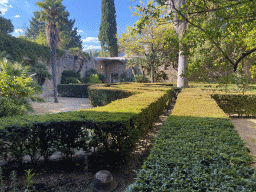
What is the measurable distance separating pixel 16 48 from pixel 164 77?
15274 millimetres


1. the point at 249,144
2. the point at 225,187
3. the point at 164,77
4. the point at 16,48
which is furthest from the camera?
the point at 164,77

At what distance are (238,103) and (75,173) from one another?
289 inches

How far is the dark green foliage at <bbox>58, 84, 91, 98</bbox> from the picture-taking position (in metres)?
15.5

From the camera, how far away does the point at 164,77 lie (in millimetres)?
20406

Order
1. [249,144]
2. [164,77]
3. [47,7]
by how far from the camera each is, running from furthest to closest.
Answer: [164,77] < [47,7] < [249,144]

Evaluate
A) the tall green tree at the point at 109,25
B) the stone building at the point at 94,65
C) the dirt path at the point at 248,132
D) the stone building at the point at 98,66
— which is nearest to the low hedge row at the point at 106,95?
the dirt path at the point at 248,132

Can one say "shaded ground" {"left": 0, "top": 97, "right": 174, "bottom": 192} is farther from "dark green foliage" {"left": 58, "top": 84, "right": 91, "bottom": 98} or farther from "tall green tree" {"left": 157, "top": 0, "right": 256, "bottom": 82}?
"dark green foliage" {"left": 58, "top": 84, "right": 91, "bottom": 98}

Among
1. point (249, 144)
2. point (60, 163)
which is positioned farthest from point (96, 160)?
point (249, 144)

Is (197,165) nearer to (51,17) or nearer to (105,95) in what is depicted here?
(105,95)

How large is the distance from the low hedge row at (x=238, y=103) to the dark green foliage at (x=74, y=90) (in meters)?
11.0

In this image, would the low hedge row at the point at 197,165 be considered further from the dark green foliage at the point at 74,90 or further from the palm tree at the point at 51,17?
the dark green foliage at the point at 74,90

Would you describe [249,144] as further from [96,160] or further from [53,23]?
[53,23]

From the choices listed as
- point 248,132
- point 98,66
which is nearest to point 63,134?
point 248,132

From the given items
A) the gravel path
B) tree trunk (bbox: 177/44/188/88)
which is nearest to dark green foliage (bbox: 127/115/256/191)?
the gravel path
